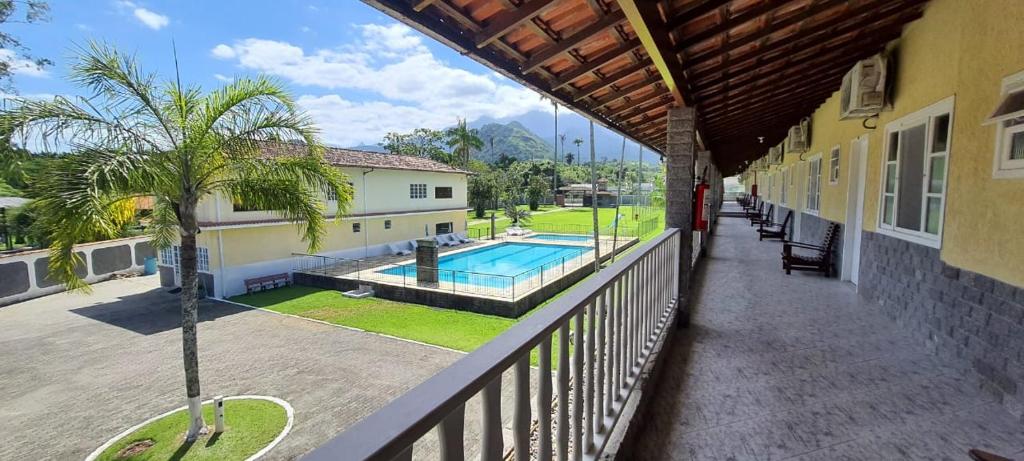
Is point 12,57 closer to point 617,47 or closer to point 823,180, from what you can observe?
point 617,47

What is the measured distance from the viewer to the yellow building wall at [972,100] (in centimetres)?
270

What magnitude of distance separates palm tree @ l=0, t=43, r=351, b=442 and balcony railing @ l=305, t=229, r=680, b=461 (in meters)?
7.41

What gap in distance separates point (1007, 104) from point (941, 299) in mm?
1636

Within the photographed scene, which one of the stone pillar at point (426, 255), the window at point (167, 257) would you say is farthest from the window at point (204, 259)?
the stone pillar at point (426, 255)

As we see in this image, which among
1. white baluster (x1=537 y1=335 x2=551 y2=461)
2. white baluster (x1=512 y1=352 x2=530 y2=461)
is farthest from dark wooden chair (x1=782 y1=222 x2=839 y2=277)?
white baluster (x1=512 y1=352 x2=530 y2=461)

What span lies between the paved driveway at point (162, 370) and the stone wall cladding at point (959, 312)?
296 inches

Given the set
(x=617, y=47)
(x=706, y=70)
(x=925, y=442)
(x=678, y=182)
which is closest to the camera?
(x=925, y=442)

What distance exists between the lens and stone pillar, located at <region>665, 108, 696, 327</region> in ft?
14.7

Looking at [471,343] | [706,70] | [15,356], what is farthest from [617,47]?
[15,356]

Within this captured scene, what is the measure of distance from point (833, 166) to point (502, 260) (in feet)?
54.0

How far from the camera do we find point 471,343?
1116 cm

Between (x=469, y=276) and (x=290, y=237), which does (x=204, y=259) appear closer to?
(x=290, y=237)

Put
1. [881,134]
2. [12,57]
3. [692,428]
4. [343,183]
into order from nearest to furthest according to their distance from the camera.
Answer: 1. [692,428]
2. [881,134]
3. [343,183]
4. [12,57]

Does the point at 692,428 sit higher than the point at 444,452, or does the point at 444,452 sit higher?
the point at 444,452
